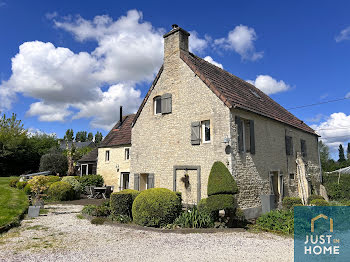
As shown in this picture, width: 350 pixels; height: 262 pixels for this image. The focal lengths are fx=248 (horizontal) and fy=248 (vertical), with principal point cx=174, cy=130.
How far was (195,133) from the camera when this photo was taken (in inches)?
494

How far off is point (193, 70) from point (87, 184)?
13692mm

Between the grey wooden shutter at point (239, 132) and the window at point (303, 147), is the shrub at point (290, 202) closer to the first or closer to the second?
the grey wooden shutter at point (239, 132)

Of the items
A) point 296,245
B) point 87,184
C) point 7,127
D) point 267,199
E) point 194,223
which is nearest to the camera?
point 296,245

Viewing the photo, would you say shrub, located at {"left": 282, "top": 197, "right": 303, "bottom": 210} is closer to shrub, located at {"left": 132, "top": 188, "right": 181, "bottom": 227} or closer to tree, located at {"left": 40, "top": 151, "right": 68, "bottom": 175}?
shrub, located at {"left": 132, "top": 188, "right": 181, "bottom": 227}

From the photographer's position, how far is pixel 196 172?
483 inches

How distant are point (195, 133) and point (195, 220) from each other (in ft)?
15.9

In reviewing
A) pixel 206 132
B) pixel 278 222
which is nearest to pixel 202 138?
pixel 206 132

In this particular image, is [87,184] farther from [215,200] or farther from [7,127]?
[7,127]

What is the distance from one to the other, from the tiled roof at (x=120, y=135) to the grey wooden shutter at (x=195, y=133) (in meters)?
8.68

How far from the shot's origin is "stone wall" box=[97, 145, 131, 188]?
20281 millimetres

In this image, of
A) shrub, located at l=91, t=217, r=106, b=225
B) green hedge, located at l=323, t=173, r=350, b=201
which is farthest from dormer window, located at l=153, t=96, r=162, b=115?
green hedge, located at l=323, t=173, r=350, b=201

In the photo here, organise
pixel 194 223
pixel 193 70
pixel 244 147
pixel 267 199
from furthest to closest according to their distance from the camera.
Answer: pixel 193 70
pixel 244 147
pixel 267 199
pixel 194 223

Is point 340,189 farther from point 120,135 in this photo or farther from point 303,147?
point 120,135

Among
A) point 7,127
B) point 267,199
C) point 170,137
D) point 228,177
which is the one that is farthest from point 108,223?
point 7,127
